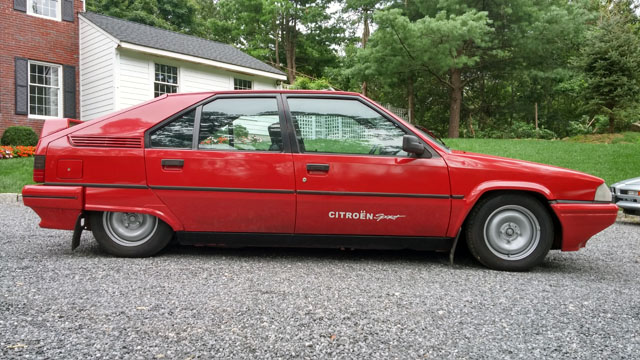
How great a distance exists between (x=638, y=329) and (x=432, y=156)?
72.9 inches

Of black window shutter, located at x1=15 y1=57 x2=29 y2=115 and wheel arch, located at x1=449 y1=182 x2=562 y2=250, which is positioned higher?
black window shutter, located at x1=15 y1=57 x2=29 y2=115

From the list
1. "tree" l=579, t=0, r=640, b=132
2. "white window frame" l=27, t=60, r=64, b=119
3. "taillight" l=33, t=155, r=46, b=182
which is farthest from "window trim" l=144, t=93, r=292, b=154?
Result: "tree" l=579, t=0, r=640, b=132

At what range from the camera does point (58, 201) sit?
142 inches

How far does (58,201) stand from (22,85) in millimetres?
12699

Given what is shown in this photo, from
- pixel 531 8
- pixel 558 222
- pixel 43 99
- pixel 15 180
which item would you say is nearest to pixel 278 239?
pixel 558 222

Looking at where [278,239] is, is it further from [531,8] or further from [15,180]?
[531,8]

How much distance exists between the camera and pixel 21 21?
1348 cm

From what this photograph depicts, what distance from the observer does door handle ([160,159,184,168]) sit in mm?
3629

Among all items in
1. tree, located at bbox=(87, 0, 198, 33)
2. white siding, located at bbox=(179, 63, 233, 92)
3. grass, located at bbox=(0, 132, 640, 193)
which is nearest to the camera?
grass, located at bbox=(0, 132, 640, 193)

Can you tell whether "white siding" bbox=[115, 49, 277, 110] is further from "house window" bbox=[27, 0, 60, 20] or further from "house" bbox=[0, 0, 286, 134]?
"house window" bbox=[27, 0, 60, 20]

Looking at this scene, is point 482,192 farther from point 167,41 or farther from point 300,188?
point 167,41

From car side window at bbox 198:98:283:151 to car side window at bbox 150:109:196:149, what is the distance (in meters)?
0.11

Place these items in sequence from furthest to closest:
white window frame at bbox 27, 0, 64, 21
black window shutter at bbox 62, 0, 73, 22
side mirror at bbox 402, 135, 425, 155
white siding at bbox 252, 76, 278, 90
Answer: white siding at bbox 252, 76, 278, 90
black window shutter at bbox 62, 0, 73, 22
white window frame at bbox 27, 0, 64, 21
side mirror at bbox 402, 135, 425, 155

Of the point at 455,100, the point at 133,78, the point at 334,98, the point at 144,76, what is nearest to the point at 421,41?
the point at 455,100
